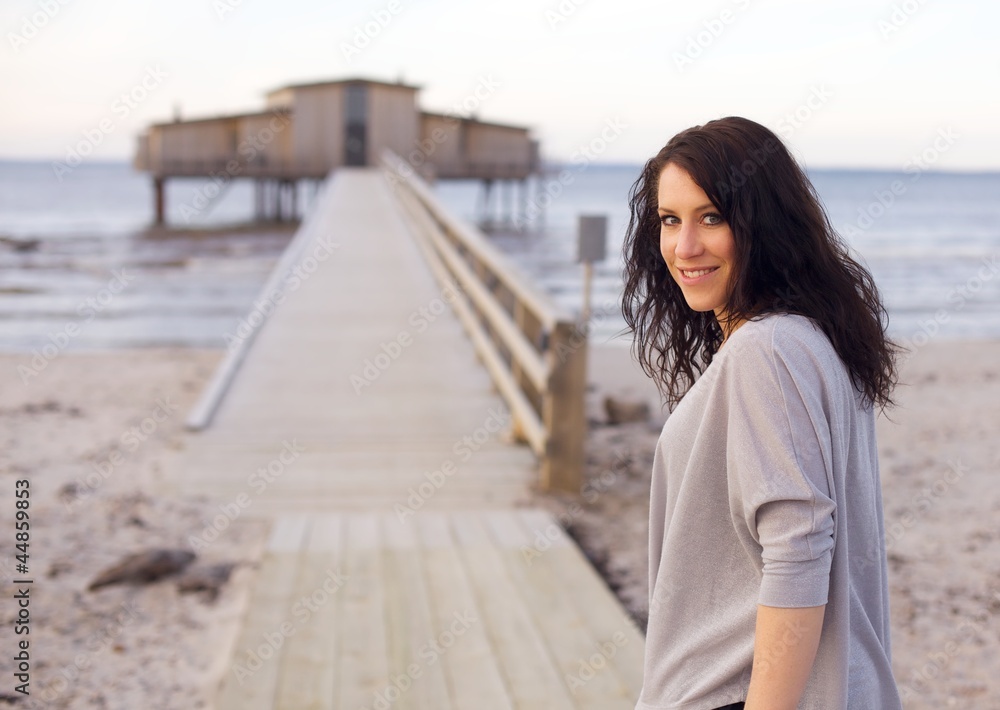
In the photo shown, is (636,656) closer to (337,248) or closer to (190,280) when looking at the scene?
(337,248)

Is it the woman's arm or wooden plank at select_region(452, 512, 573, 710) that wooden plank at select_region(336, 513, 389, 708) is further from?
the woman's arm

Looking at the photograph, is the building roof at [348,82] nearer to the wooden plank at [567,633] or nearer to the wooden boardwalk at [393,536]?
the wooden boardwalk at [393,536]

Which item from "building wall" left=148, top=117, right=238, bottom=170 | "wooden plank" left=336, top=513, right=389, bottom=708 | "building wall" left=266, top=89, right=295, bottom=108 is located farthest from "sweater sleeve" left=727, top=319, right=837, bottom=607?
"building wall" left=148, top=117, right=238, bottom=170

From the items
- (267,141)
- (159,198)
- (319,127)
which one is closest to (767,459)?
(319,127)

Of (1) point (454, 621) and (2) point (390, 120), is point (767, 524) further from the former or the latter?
(2) point (390, 120)

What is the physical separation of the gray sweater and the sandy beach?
35.1 inches

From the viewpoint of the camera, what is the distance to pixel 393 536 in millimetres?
4367

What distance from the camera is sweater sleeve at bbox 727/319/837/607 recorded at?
48.6 inches

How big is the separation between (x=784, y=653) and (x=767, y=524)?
0.52 feet

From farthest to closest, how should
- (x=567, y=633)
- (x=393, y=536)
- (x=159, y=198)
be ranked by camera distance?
(x=159, y=198) < (x=393, y=536) < (x=567, y=633)

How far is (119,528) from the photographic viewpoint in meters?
4.99

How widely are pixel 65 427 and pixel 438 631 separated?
4963 millimetres

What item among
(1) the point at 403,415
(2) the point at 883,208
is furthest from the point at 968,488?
(2) the point at 883,208

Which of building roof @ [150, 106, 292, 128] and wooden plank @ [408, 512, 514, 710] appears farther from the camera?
building roof @ [150, 106, 292, 128]
